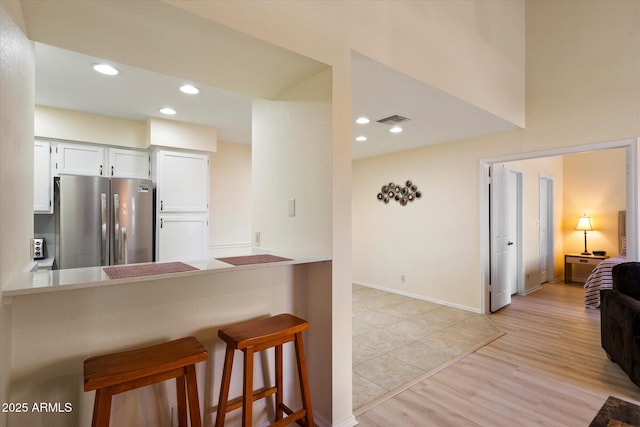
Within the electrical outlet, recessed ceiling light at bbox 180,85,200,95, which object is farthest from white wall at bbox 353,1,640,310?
the electrical outlet

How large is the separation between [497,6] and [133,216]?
460 cm

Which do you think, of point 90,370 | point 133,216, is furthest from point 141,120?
point 90,370

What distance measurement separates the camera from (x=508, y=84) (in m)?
3.42

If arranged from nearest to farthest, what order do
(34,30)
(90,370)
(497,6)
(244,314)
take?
1. (90,370)
2. (34,30)
3. (244,314)
4. (497,6)

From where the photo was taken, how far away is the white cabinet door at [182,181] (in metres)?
3.76

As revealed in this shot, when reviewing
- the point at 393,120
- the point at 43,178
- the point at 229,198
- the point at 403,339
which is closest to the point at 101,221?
the point at 43,178

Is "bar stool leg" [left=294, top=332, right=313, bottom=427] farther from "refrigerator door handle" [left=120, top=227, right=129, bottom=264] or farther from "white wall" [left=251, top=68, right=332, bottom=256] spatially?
"refrigerator door handle" [left=120, top=227, right=129, bottom=264]

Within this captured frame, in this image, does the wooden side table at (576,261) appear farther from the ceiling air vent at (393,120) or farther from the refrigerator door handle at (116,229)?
the refrigerator door handle at (116,229)

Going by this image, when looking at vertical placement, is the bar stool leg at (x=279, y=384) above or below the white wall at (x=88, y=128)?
below

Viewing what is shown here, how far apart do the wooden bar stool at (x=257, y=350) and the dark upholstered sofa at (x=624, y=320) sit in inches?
96.8

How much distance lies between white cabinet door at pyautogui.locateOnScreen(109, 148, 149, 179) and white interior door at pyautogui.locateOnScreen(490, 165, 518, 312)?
14.7 ft

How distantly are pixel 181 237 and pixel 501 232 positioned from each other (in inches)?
171

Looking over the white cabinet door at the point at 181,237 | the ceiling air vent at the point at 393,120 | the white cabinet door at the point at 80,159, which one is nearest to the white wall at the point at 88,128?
the white cabinet door at the point at 80,159

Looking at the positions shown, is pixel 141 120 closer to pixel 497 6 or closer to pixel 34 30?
pixel 34 30
